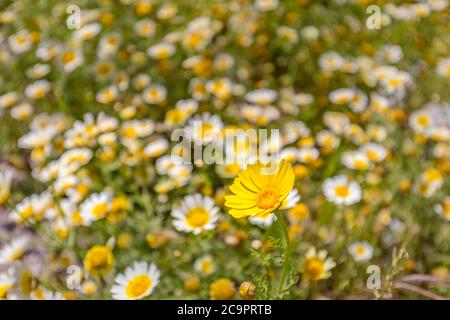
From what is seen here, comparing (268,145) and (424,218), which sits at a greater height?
(268,145)

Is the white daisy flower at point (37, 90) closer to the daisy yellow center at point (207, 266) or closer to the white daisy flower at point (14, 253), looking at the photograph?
the white daisy flower at point (14, 253)

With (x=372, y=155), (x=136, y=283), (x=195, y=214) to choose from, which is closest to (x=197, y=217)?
(x=195, y=214)

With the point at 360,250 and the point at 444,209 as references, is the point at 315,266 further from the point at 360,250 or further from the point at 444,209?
the point at 444,209

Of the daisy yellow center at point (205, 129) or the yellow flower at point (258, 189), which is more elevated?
the yellow flower at point (258, 189)

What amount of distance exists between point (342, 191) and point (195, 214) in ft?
1.82

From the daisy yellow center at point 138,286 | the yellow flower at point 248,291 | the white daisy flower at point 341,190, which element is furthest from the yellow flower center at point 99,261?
the white daisy flower at point 341,190

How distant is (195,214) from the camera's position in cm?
172

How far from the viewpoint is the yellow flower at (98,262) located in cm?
164

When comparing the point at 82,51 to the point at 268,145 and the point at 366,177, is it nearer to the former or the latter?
the point at 268,145

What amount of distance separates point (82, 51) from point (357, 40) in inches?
54.4

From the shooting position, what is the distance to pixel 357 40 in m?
2.92

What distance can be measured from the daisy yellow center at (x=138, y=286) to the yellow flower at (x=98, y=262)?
10 centimetres
